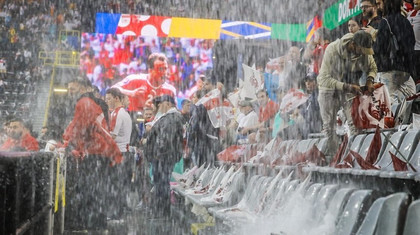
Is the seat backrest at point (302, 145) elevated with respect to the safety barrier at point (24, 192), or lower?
elevated

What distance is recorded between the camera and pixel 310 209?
292 cm

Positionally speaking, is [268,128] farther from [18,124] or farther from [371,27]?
[18,124]

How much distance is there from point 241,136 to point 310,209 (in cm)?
482

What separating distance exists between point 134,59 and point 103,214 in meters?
9.05

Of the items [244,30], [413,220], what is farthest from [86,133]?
[244,30]

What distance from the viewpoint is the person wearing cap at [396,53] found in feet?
15.2

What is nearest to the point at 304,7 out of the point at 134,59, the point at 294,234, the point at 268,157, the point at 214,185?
the point at 134,59

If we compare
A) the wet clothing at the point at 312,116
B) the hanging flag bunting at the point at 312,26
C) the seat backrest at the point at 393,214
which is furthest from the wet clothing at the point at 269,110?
the hanging flag bunting at the point at 312,26

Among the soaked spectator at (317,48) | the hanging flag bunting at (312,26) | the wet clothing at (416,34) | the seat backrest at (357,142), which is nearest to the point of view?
the seat backrest at (357,142)

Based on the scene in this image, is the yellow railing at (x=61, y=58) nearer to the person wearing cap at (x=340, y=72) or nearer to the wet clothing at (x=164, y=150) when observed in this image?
the wet clothing at (x=164, y=150)

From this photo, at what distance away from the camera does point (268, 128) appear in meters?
6.64

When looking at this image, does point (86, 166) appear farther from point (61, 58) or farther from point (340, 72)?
point (61, 58)

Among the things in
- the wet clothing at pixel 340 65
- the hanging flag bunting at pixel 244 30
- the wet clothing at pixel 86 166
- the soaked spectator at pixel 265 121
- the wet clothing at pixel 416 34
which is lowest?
the wet clothing at pixel 86 166

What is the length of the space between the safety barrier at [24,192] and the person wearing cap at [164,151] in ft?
9.40
